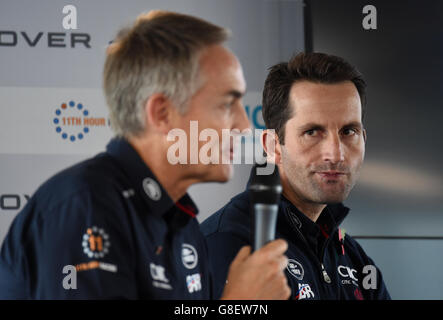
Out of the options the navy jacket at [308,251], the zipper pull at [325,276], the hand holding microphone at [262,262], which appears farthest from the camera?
the zipper pull at [325,276]

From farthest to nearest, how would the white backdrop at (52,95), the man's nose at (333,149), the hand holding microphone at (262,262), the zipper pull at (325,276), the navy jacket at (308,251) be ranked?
1. the white backdrop at (52,95)
2. the man's nose at (333,149)
3. the zipper pull at (325,276)
4. the navy jacket at (308,251)
5. the hand holding microphone at (262,262)

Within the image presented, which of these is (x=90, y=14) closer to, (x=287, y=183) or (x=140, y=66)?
(x=287, y=183)

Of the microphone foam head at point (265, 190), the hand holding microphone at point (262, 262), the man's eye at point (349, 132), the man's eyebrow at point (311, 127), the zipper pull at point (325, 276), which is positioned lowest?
the zipper pull at point (325, 276)

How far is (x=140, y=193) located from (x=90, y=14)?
1.80 meters

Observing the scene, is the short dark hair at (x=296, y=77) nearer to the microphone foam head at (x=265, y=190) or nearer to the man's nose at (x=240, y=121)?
the man's nose at (x=240, y=121)

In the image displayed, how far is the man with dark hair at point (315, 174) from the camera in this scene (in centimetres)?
164

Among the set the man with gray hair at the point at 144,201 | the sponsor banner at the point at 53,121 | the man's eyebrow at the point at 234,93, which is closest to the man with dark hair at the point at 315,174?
the man with gray hair at the point at 144,201

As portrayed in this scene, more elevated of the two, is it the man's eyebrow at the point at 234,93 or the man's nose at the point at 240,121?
the man's eyebrow at the point at 234,93

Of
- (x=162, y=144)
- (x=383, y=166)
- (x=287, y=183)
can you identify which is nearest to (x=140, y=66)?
(x=162, y=144)

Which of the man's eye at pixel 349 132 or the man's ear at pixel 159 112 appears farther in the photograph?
the man's eye at pixel 349 132

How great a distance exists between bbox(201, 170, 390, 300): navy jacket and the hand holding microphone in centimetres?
Result: 37

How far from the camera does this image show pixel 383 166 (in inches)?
111

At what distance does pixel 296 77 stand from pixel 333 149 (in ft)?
0.93

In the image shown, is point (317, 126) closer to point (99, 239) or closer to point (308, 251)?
point (308, 251)
